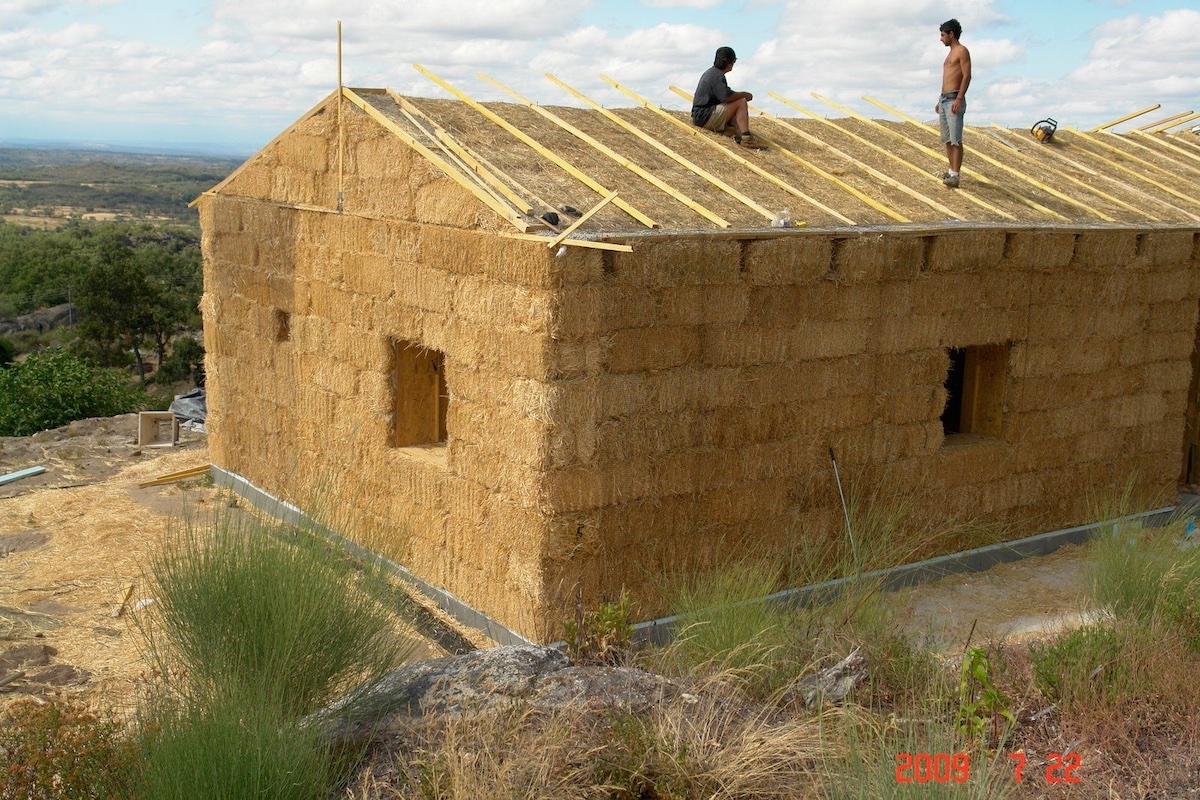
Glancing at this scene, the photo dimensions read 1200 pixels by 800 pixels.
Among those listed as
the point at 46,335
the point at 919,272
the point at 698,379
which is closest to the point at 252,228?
the point at 698,379

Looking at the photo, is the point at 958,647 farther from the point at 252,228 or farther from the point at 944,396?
the point at 252,228

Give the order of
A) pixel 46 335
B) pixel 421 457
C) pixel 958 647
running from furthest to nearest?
pixel 46 335 < pixel 421 457 < pixel 958 647

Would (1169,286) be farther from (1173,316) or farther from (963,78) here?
(963,78)

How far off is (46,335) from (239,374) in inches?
1114

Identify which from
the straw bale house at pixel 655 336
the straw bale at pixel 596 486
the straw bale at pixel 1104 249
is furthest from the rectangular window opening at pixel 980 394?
the straw bale at pixel 596 486

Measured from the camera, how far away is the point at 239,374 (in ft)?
36.5

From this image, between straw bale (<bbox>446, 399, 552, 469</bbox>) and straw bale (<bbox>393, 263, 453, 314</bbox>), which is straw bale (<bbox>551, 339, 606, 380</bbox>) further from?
straw bale (<bbox>393, 263, 453, 314</bbox>)

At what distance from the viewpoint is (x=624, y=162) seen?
8.56 meters

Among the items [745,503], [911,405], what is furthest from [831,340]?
[745,503]

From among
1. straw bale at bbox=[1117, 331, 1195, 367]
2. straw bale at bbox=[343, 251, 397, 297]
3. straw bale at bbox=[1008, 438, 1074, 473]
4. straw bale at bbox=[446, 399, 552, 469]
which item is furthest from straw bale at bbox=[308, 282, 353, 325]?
straw bale at bbox=[1117, 331, 1195, 367]

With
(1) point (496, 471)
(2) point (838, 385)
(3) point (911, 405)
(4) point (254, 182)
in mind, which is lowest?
(1) point (496, 471)

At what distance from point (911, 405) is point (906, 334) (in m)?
0.58

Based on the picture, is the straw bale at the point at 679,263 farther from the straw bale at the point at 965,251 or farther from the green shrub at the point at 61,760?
the green shrub at the point at 61,760
